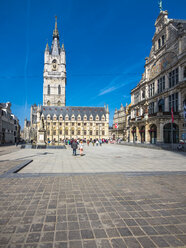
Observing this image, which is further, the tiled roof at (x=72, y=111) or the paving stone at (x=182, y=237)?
the tiled roof at (x=72, y=111)

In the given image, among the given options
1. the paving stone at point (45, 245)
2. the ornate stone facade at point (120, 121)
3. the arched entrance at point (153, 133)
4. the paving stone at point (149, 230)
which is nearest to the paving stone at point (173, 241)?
the paving stone at point (149, 230)

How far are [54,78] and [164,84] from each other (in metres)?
77.9

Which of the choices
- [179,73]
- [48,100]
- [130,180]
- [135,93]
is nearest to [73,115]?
[48,100]

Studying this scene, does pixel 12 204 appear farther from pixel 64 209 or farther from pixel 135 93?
pixel 135 93

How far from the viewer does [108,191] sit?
5285 millimetres

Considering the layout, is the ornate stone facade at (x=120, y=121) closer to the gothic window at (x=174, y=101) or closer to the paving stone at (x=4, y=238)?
the gothic window at (x=174, y=101)

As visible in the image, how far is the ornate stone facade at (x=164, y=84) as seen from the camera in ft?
88.8

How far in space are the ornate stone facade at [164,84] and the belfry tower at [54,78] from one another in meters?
63.5

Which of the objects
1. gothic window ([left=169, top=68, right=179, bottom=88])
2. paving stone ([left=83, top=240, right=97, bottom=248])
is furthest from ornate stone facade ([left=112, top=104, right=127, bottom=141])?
paving stone ([left=83, top=240, right=97, bottom=248])

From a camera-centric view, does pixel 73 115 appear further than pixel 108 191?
Yes

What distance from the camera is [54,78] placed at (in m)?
95.9

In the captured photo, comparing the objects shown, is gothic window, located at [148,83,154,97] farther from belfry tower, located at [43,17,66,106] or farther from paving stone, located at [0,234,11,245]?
belfry tower, located at [43,17,66,106]

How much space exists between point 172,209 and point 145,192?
126cm

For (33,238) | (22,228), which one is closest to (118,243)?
(33,238)
